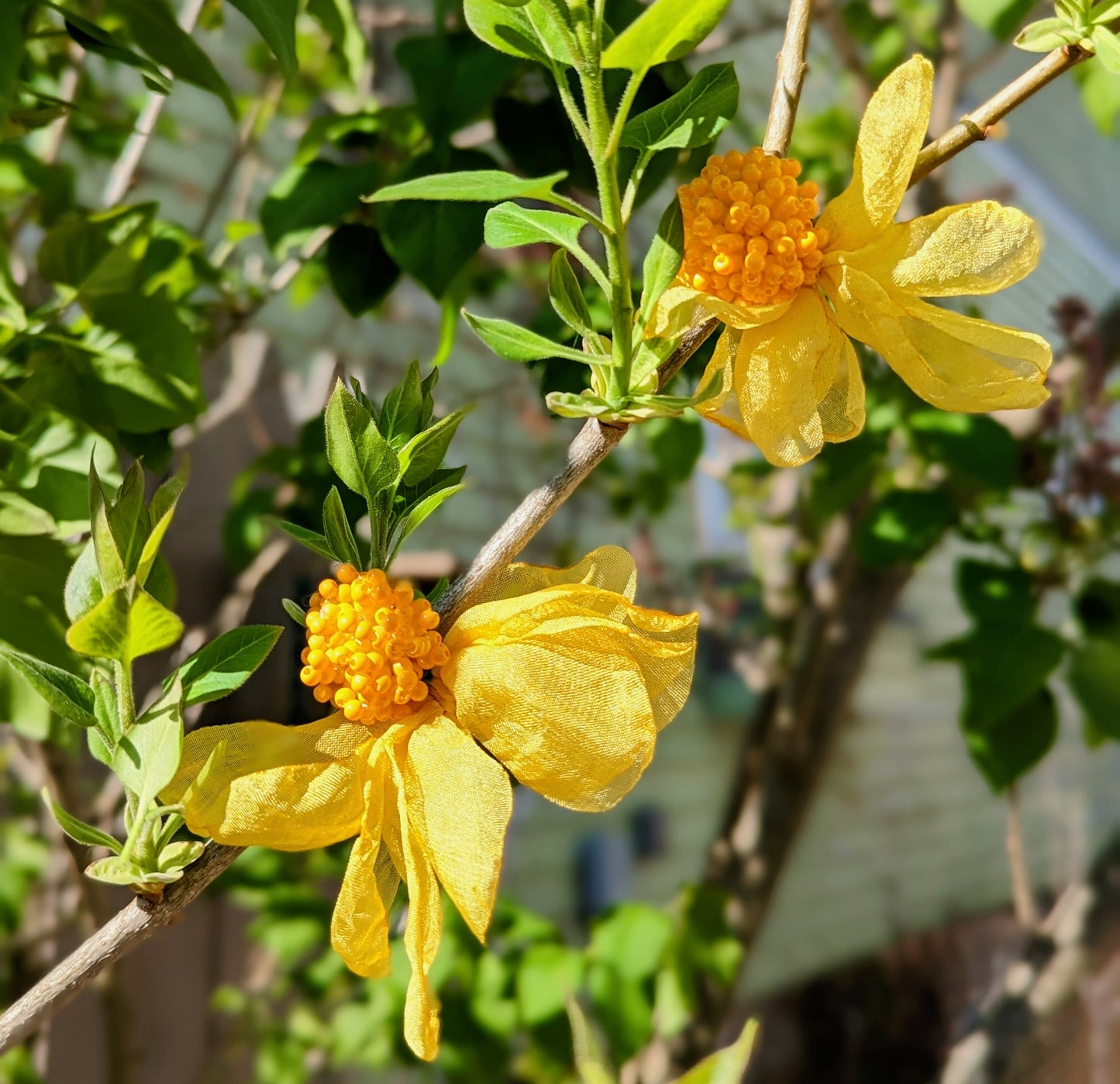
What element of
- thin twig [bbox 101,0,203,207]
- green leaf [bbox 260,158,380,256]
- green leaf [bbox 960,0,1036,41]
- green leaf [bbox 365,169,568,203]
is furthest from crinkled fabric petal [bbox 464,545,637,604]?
green leaf [bbox 960,0,1036,41]

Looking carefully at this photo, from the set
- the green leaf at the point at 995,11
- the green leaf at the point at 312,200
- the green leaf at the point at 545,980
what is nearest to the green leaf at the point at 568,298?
the green leaf at the point at 312,200

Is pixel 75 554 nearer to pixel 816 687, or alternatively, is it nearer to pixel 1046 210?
pixel 816 687

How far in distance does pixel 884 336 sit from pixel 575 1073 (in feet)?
2.84

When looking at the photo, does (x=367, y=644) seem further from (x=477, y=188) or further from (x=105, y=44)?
(x=105, y=44)

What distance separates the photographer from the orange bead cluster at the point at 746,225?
31cm

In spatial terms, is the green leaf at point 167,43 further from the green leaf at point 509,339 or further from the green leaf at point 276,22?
the green leaf at point 509,339

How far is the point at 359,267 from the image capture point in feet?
2.19

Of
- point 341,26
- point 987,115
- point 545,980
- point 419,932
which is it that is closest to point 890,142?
point 987,115

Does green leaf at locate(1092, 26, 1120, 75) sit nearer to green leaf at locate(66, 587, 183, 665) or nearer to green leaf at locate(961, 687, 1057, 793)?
green leaf at locate(66, 587, 183, 665)

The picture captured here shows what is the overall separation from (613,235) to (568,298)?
0.09ft

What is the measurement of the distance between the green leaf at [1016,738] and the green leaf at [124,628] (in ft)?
2.21

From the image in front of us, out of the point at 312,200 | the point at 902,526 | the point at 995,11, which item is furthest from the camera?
the point at 902,526

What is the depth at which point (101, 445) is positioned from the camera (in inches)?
19.2

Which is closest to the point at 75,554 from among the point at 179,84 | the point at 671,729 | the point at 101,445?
the point at 101,445
